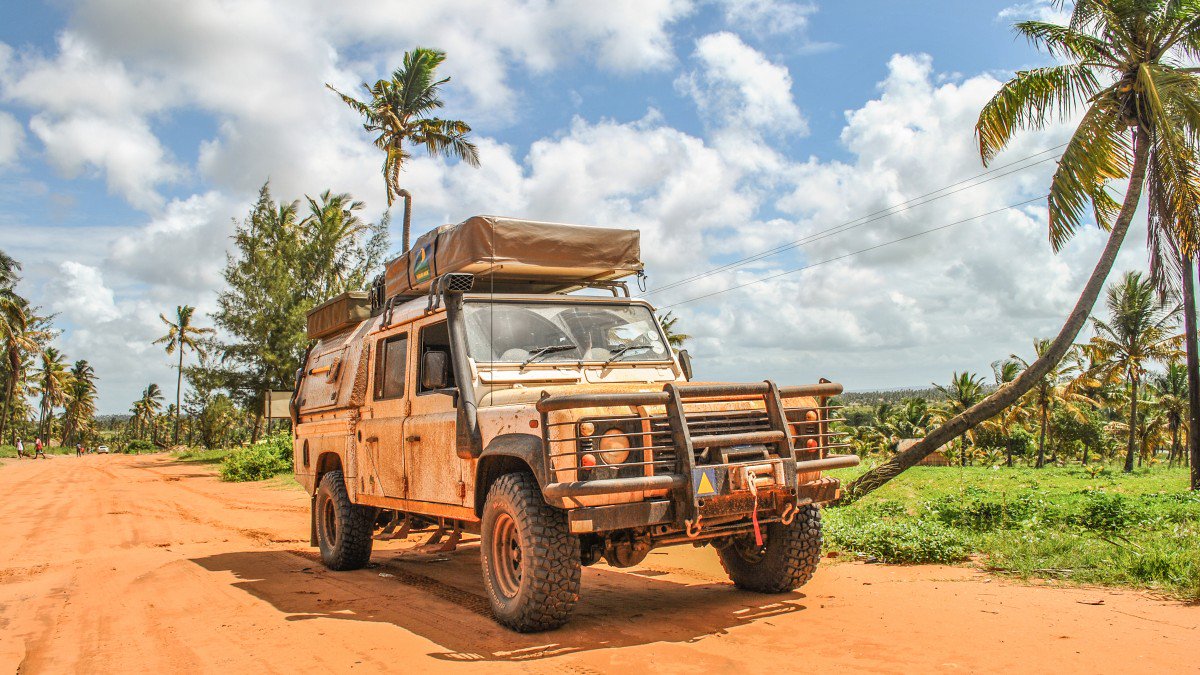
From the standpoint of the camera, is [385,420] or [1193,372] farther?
[1193,372]

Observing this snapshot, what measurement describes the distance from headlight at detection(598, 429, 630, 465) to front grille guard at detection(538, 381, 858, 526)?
4 cm

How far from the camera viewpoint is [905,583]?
6.92 metres

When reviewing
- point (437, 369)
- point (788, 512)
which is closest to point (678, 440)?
point (788, 512)

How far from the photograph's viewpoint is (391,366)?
7.45 meters

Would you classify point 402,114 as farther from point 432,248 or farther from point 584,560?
point 584,560

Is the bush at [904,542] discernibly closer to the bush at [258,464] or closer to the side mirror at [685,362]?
the side mirror at [685,362]

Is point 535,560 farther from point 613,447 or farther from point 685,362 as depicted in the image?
point 685,362

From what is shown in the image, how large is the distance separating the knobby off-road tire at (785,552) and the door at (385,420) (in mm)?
2767

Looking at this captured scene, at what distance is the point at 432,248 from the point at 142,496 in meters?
16.2

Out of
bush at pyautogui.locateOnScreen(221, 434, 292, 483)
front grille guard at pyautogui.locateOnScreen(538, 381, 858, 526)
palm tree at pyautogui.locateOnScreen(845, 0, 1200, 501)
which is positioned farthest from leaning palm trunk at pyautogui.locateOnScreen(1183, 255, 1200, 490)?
bush at pyautogui.locateOnScreen(221, 434, 292, 483)

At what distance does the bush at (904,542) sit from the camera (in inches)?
313

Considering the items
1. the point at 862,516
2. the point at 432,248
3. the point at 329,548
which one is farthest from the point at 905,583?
the point at 329,548

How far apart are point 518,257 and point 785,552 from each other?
9.73ft

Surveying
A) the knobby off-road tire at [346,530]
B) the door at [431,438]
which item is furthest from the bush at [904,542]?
the knobby off-road tire at [346,530]
